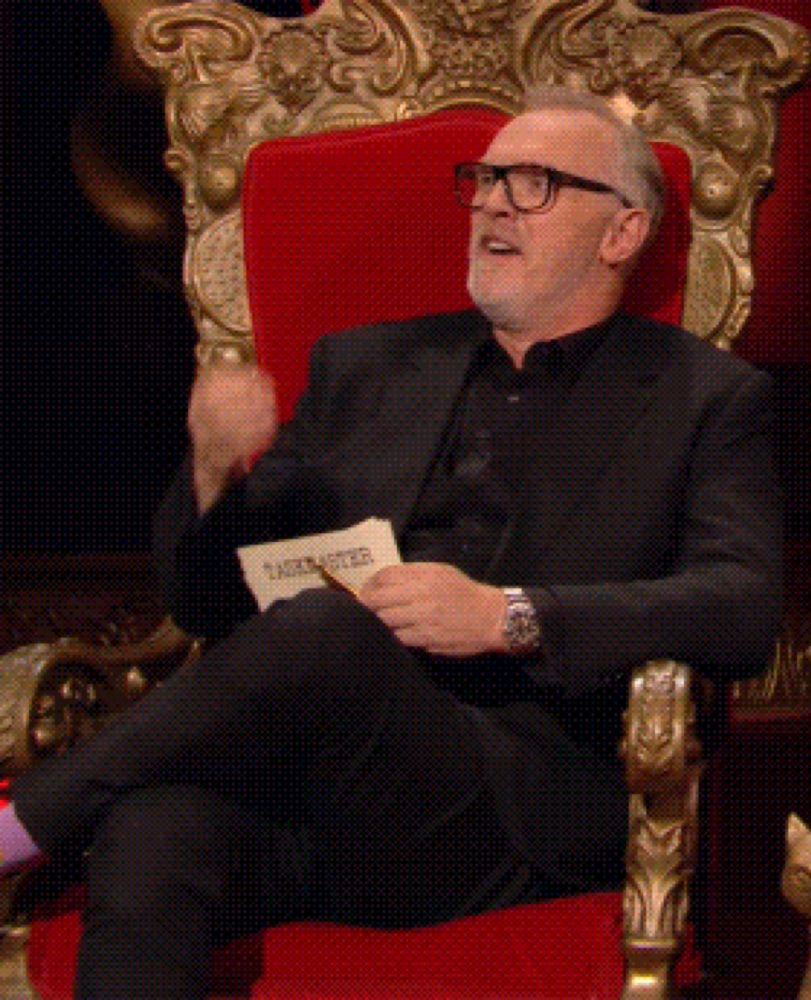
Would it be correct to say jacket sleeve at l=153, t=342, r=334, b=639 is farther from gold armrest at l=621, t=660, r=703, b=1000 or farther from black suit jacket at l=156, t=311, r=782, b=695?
gold armrest at l=621, t=660, r=703, b=1000

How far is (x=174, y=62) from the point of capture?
2389mm

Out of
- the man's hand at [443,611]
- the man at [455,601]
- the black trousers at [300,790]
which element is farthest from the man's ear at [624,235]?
the black trousers at [300,790]

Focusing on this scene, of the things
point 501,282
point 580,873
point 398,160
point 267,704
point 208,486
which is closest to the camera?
point 267,704

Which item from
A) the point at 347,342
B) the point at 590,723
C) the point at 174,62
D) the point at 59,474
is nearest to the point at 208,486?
the point at 347,342

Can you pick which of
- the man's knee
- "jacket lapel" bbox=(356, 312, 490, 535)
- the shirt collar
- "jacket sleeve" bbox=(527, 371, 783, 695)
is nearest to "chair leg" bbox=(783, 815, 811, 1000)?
"jacket sleeve" bbox=(527, 371, 783, 695)

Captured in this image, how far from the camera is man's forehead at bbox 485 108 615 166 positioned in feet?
7.27

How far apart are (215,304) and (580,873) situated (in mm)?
954

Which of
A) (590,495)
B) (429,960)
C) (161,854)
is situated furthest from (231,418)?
(429,960)

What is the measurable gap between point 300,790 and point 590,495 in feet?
1.68

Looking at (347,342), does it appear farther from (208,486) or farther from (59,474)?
(59,474)

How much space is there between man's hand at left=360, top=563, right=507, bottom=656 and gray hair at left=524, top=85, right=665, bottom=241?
2.12ft

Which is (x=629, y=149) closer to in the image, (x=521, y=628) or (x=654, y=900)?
(x=521, y=628)

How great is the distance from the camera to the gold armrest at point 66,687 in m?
1.84

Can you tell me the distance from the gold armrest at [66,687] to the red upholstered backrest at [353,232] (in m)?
0.42
